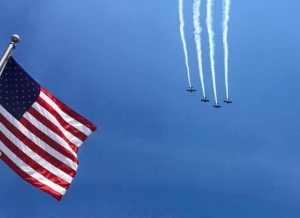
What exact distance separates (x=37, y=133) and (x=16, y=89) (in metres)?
1.81

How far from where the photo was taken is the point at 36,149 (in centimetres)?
1912

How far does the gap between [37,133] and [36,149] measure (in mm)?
576

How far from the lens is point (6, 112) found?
61.0 ft

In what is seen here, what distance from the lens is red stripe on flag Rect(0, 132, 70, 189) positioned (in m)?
18.7

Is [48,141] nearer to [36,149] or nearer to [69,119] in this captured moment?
[36,149]

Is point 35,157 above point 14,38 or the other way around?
the other way around

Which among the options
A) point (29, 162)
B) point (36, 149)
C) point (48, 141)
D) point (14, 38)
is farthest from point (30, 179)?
point (14, 38)

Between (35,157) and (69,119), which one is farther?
(69,119)

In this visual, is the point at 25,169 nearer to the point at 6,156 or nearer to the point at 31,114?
the point at 6,156

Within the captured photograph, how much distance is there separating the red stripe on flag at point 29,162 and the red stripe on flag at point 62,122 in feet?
Answer: 5.61

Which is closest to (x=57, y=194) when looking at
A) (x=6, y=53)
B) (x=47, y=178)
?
(x=47, y=178)

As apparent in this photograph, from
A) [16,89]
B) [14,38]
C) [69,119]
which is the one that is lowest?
[69,119]

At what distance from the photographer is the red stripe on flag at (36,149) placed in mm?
18734

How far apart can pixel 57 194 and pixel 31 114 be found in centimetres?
300
